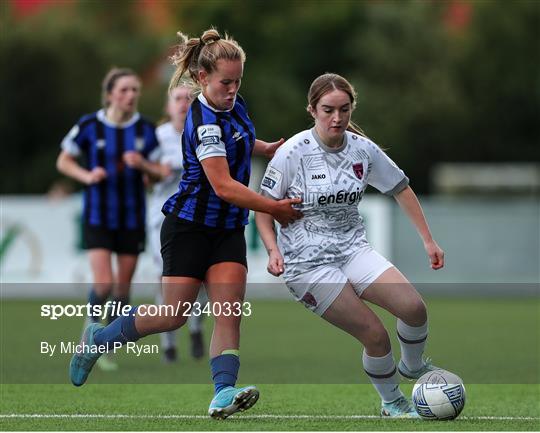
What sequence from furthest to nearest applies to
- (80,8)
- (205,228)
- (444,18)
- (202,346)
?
(80,8)
(444,18)
(202,346)
(205,228)

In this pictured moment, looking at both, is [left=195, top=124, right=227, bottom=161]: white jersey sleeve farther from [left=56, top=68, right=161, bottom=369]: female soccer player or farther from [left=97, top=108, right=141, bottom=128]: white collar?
[left=97, top=108, right=141, bottom=128]: white collar

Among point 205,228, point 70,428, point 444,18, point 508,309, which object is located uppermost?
point 444,18

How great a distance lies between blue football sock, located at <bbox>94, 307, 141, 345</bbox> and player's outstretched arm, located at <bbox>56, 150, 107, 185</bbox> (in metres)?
2.93

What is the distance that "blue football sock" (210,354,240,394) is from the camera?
7.13 meters

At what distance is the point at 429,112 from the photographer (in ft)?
193

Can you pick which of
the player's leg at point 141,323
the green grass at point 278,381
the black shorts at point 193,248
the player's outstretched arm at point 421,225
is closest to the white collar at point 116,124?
the green grass at point 278,381

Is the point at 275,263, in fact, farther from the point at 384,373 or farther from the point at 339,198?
the point at 384,373

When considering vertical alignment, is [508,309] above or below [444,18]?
below

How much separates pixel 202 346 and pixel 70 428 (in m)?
4.64

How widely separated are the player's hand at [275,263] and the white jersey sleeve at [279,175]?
1.25ft

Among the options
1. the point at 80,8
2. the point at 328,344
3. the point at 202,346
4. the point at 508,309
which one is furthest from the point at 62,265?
the point at 80,8

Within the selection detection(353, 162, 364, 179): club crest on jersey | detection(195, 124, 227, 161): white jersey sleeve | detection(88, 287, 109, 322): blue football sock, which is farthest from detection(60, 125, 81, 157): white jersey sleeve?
detection(353, 162, 364, 179): club crest on jersey

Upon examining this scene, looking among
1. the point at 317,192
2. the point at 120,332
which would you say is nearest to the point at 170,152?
the point at 120,332

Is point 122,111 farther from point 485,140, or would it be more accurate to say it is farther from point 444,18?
point 444,18
